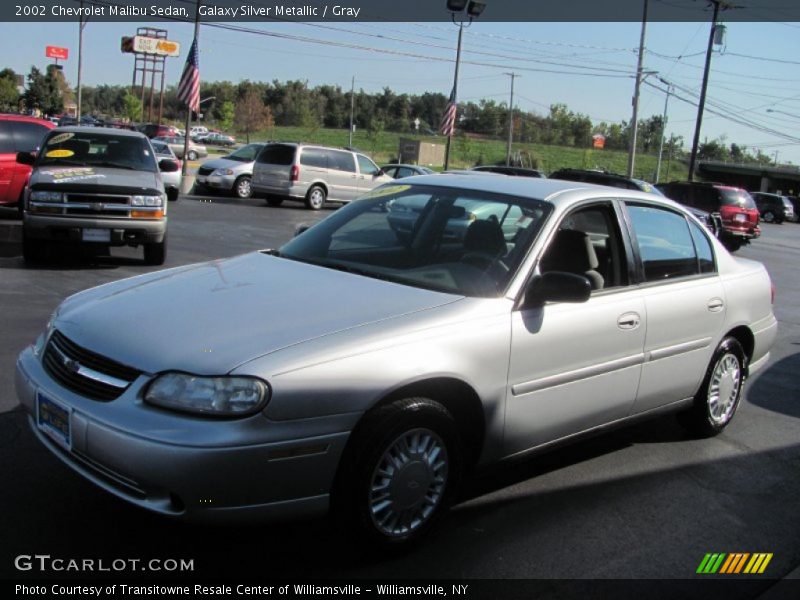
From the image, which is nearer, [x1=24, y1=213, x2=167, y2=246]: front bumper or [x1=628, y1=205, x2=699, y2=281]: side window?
[x1=628, y1=205, x2=699, y2=281]: side window

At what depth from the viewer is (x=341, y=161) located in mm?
23125

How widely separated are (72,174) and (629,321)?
7.69 m

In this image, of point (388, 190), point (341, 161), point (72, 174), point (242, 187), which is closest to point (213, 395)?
point (388, 190)

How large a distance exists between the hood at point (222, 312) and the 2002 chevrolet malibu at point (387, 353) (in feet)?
0.04

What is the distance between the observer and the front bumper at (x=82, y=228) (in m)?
9.48

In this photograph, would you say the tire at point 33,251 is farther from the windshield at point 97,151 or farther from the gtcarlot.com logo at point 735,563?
the gtcarlot.com logo at point 735,563

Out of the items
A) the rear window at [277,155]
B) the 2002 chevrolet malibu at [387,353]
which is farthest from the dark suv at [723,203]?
the 2002 chevrolet malibu at [387,353]

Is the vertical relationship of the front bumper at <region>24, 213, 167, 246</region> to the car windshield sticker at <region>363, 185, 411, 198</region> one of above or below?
below

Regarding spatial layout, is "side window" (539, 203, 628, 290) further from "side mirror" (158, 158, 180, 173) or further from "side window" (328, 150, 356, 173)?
"side window" (328, 150, 356, 173)

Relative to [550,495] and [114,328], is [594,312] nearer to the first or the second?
[550,495]

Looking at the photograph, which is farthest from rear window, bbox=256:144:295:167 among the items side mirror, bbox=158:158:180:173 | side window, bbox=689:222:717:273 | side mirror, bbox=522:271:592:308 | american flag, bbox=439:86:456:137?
side mirror, bbox=522:271:592:308

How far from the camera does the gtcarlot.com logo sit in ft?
11.8

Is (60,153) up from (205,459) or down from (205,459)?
up

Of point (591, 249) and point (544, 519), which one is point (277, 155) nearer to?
point (591, 249)
